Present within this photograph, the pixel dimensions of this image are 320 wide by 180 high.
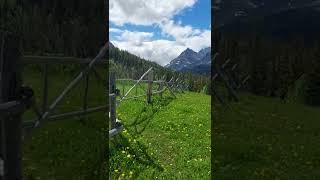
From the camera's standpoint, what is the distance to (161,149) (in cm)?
947

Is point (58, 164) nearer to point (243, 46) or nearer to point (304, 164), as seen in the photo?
point (304, 164)

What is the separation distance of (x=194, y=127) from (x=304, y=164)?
457 centimetres

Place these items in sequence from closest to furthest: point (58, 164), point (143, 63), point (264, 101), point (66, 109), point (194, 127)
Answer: point (58, 164) < point (66, 109) < point (194, 127) < point (264, 101) < point (143, 63)

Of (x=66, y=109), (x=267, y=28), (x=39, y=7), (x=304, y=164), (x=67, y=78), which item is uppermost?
(x=267, y=28)

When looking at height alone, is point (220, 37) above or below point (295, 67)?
above

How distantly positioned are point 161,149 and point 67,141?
240 centimetres

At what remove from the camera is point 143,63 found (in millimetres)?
153125

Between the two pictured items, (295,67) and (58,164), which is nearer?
(58,164)

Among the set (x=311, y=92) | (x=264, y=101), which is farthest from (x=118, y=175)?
(x=311, y=92)

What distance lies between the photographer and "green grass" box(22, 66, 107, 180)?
680 cm

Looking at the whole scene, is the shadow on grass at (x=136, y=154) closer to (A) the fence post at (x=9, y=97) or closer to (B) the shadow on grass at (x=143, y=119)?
(B) the shadow on grass at (x=143, y=119)

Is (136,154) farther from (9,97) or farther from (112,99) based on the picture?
(9,97)

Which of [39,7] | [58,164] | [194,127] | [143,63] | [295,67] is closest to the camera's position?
[58,164]

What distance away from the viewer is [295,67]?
19.5 meters
